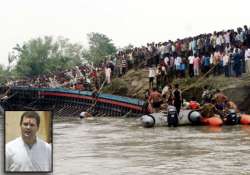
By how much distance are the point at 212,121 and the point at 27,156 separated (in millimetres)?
12581

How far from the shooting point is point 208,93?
747 inches

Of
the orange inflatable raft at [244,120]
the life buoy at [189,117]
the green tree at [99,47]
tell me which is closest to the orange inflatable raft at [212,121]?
the life buoy at [189,117]

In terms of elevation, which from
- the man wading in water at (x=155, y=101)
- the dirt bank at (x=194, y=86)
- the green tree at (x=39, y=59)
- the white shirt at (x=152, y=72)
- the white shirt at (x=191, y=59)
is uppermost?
the green tree at (x=39, y=59)

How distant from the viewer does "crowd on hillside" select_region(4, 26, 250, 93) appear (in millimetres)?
21906

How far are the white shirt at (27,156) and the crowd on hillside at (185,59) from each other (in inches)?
659

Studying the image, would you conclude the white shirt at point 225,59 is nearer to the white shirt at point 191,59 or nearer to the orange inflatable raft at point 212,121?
the white shirt at point 191,59

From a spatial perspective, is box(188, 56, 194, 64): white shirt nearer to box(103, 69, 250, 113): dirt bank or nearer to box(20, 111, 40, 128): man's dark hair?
box(103, 69, 250, 113): dirt bank

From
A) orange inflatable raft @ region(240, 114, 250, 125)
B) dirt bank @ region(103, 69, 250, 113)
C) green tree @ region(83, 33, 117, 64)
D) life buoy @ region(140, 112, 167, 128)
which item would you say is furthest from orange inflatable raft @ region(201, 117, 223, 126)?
green tree @ region(83, 33, 117, 64)

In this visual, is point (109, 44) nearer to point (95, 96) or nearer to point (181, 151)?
point (95, 96)

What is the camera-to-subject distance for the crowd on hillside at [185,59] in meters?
21.9

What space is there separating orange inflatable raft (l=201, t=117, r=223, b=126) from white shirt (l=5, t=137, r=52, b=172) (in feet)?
40.7

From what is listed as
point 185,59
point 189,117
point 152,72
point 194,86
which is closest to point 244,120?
point 189,117

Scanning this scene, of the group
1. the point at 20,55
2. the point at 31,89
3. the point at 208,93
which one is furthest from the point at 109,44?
the point at 208,93

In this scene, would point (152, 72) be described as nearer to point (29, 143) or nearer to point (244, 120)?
point (244, 120)
